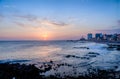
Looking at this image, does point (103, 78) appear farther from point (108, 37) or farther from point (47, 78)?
point (108, 37)

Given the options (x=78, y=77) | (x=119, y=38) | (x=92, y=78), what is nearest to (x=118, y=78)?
(x=92, y=78)

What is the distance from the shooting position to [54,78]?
16719 mm

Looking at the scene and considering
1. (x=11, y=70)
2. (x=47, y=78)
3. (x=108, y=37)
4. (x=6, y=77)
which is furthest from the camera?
A: (x=108, y=37)

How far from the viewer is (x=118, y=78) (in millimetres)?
16484

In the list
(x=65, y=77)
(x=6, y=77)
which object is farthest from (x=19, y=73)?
(x=65, y=77)

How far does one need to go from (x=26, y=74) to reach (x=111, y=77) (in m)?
8.85

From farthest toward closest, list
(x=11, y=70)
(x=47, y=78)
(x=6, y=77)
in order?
(x=11, y=70) < (x=47, y=78) < (x=6, y=77)

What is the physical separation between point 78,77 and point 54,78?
103 inches

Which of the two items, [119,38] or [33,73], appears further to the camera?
[119,38]

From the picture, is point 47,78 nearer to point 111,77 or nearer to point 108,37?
point 111,77

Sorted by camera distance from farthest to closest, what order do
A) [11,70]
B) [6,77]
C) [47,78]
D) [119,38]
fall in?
1. [119,38]
2. [11,70]
3. [47,78]
4. [6,77]

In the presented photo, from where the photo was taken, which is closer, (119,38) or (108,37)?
(119,38)

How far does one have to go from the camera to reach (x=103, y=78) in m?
16.6

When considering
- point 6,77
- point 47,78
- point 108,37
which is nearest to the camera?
point 6,77
